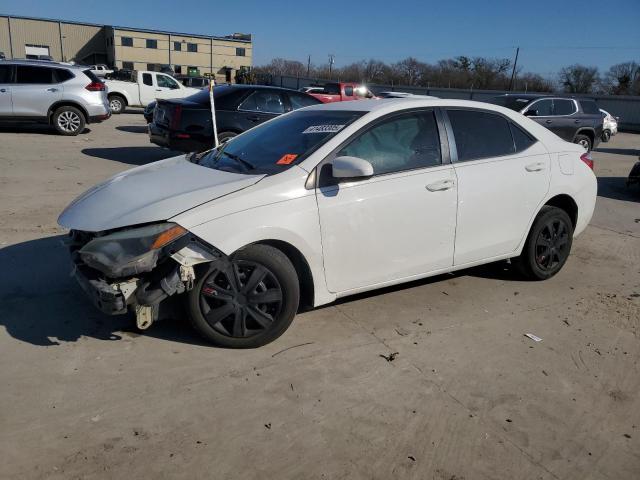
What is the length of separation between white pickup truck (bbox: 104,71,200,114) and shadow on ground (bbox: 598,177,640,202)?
16838 millimetres

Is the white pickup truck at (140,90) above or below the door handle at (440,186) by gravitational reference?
above

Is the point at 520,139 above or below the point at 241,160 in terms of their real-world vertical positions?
above

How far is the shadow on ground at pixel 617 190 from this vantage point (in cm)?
1005

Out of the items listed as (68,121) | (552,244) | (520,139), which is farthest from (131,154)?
(552,244)

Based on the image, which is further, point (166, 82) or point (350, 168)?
point (166, 82)

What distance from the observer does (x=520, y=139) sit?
473 centimetres

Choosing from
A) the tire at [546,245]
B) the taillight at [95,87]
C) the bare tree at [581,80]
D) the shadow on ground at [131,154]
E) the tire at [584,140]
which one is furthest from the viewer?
the bare tree at [581,80]

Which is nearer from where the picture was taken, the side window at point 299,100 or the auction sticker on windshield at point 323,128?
the auction sticker on windshield at point 323,128

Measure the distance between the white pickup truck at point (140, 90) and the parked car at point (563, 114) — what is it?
13743mm

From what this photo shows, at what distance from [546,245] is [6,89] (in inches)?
509

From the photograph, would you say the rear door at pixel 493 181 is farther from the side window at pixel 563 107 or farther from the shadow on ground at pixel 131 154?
the side window at pixel 563 107

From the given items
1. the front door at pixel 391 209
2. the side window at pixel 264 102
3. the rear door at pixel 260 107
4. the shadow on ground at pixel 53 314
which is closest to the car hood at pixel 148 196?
the front door at pixel 391 209

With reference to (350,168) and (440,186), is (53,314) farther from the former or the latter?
(440,186)

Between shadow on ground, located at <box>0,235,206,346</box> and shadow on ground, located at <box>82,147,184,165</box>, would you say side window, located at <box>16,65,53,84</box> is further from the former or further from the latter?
shadow on ground, located at <box>0,235,206,346</box>
